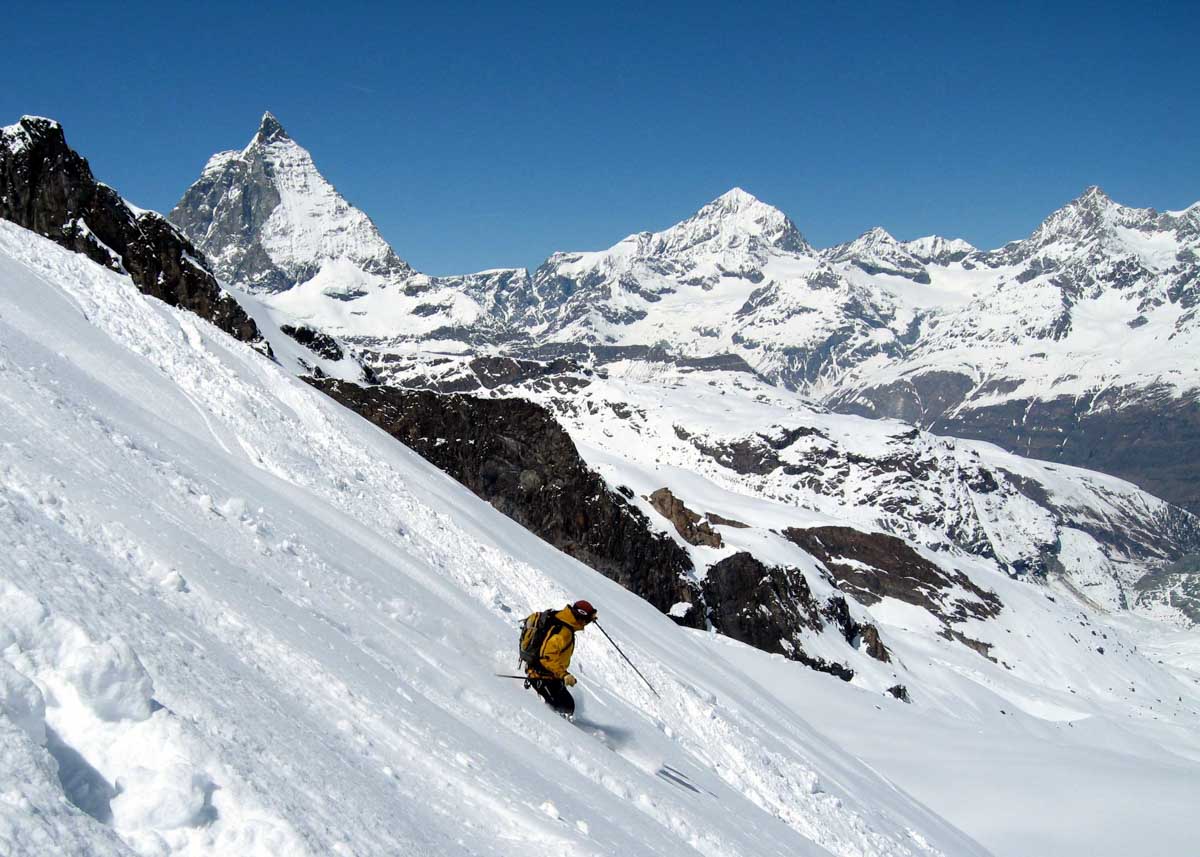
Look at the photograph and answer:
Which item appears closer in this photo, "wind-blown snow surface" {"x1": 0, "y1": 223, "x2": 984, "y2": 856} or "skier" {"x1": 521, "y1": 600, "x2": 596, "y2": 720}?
"wind-blown snow surface" {"x1": 0, "y1": 223, "x2": 984, "y2": 856}

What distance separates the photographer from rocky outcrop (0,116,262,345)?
40.3 meters

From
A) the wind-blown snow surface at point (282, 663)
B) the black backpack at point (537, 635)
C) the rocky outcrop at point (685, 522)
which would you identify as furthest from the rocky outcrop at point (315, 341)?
the black backpack at point (537, 635)

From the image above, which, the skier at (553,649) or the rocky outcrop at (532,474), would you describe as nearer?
the skier at (553,649)

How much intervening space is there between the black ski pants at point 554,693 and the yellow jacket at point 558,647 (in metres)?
0.14

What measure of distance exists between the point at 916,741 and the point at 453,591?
24.2 metres

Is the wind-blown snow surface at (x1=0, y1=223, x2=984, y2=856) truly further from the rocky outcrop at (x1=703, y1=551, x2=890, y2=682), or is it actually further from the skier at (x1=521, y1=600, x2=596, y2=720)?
the rocky outcrop at (x1=703, y1=551, x2=890, y2=682)

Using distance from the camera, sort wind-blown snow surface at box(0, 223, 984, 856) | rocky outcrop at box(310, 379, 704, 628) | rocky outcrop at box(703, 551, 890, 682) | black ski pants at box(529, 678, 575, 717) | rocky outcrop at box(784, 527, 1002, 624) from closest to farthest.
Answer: wind-blown snow surface at box(0, 223, 984, 856), black ski pants at box(529, 678, 575, 717), rocky outcrop at box(310, 379, 704, 628), rocky outcrop at box(703, 551, 890, 682), rocky outcrop at box(784, 527, 1002, 624)

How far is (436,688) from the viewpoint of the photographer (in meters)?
9.77

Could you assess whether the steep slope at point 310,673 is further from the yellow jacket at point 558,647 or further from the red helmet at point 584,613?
the red helmet at point 584,613

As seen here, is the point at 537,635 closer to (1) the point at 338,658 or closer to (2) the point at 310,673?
(1) the point at 338,658

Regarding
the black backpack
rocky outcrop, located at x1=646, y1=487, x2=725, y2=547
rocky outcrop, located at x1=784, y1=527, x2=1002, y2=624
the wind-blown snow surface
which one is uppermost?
rocky outcrop, located at x1=784, y1=527, x2=1002, y2=624

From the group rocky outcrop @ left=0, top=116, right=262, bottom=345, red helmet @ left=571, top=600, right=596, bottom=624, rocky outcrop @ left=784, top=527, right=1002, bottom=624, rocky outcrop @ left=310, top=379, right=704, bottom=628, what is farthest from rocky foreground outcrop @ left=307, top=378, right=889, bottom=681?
rocky outcrop @ left=784, top=527, right=1002, bottom=624

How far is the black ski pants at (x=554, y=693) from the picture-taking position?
11.8m

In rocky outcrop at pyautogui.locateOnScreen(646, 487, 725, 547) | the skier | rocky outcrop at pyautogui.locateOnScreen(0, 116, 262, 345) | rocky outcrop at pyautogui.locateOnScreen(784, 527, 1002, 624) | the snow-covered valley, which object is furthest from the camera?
rocky outcrop at pyautogui.locateOnScreen(784, 527, 1002, 624)
